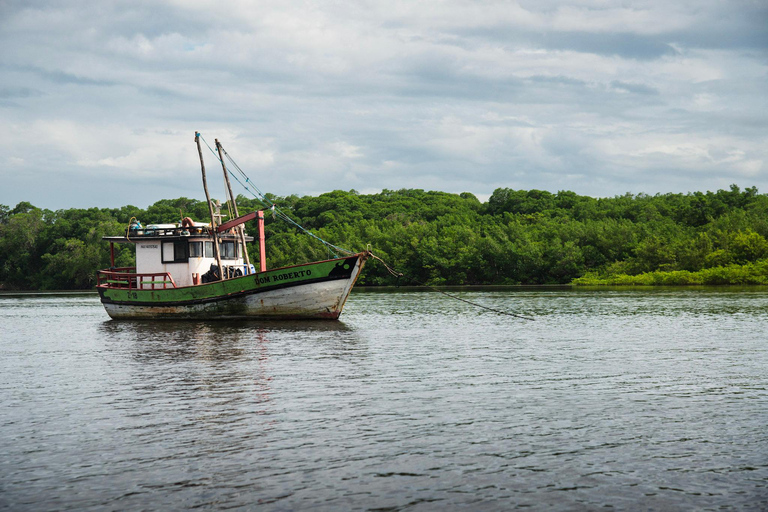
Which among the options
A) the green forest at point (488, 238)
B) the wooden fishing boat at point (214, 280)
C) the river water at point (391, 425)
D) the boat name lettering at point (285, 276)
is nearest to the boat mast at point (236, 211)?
the wooden fishing boat at point (214, 280)

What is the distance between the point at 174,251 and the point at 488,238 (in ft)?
207

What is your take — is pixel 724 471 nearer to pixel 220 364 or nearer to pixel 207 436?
pixel 207 436

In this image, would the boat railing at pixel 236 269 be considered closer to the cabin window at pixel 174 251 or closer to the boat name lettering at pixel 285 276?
the cabin window at pixel 174 251

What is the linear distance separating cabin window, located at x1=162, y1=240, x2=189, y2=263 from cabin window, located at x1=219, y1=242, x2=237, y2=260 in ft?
6.40

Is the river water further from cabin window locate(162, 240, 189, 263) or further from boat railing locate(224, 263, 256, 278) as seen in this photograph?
boat railing locate(224, 263, 256, 278)

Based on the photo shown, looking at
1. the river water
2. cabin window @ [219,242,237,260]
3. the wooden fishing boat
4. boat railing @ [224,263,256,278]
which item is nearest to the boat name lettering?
the wooden fishing boat

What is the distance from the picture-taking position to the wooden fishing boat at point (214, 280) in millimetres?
33312

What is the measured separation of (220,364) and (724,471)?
45.6 ft

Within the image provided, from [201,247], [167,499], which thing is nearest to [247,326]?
[201,247]

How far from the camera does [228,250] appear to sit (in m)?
38.8

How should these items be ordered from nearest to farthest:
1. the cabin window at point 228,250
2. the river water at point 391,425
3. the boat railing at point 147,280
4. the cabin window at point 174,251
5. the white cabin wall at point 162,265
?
the river water at point 391,425
the boat railing at point 147,280
the white cabin wall at point 162,265
the cabin window at point 174,251
the cabin window at point 228,250

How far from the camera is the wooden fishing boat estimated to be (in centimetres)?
3331

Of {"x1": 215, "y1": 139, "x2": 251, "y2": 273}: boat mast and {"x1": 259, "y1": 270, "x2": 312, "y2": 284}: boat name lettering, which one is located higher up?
{"x1": 215, "y1": 139, "x2": 251, "y2": 273}: boat mast

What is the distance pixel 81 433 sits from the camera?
12.1m
